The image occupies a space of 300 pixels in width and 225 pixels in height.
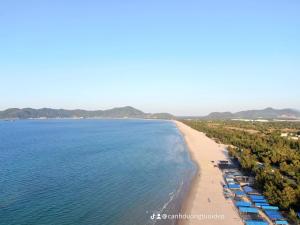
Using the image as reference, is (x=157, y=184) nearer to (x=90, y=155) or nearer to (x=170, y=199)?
(x=170, y=199)

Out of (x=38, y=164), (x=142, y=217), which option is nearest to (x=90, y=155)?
(x=38, y=164)

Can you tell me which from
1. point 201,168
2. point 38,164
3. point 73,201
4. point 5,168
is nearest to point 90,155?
point 38,164

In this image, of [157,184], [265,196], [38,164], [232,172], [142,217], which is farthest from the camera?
[38,164]

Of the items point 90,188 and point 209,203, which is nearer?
point 209,203

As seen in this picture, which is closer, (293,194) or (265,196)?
(293,194)

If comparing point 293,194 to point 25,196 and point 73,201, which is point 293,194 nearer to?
point 73,201

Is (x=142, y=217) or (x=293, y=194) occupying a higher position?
(x=293, y=194)

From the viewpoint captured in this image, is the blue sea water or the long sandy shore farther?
the blue sea water

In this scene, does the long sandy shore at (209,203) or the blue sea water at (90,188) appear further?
the blue sea water at (90,188)

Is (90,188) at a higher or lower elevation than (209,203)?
higher

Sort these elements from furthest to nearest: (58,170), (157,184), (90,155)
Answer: (90,155) → (58,170) → (157,184)
